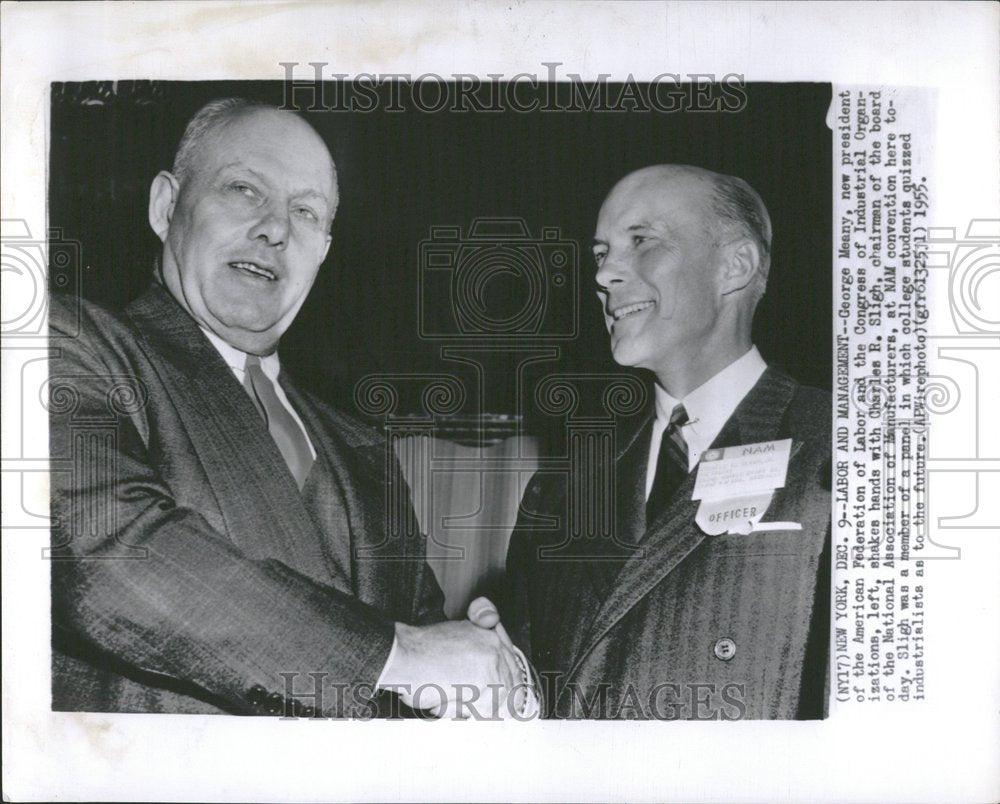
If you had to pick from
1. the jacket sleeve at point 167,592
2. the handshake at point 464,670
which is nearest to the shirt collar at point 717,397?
the handshake at point 464,670

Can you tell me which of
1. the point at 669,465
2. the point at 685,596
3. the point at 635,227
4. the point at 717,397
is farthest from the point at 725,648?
the point at 635,227

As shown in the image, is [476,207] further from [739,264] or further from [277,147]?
[739,264]

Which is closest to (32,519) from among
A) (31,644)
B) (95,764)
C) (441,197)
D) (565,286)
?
(31,644)

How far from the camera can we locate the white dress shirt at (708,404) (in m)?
1.68

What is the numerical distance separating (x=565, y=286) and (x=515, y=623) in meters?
0.62

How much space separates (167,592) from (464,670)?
1.80 ft

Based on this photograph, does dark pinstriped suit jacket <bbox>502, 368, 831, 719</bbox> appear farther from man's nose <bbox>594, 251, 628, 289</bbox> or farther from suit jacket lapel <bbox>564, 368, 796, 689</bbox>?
man's nose <bbox>594, 251, 628, 289</bbox>

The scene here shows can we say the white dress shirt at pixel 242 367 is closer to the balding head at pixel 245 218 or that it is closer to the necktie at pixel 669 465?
the balding head at pixel 245 218

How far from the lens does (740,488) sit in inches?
65.4

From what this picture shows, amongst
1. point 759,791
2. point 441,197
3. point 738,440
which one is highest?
point 441,197

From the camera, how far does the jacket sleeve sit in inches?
64.4

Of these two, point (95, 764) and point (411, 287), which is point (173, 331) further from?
point (95, 764)

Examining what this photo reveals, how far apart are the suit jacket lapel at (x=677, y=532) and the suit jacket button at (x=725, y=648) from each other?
158mm

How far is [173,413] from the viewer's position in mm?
1663
